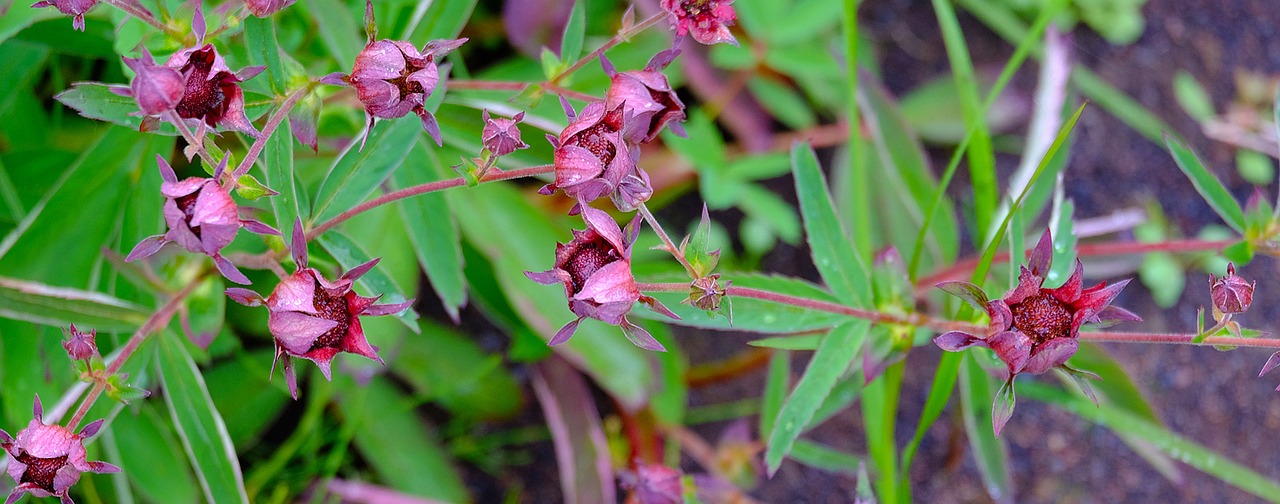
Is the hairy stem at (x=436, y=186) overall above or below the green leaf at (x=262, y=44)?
below

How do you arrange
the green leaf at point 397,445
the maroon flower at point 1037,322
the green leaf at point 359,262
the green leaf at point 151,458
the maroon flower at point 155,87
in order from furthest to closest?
the green leaf at point 397,445, the green leaf at point 151,458, the green leaf at point 359,262, the maroon flower at point 1037,322, the maroon flower at point 155,87

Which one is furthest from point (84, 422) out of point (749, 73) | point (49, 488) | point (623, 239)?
point (749, 73)

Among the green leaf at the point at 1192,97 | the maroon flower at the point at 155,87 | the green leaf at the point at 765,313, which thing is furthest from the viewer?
the green leaf at the point at 1192,97

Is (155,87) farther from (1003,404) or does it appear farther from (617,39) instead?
(1003,404)

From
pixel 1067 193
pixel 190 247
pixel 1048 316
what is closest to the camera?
pixel 190 247

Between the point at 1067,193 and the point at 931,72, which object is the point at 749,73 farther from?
the point at 1067,193

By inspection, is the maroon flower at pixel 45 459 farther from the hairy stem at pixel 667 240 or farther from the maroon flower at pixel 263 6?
the hairy stem at pixel 667 240

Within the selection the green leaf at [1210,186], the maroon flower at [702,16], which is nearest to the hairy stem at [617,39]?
the maroon flower at [702,16]
